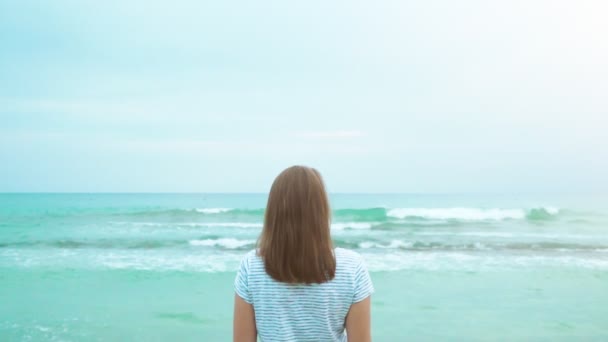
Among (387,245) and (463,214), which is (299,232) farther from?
(463,214)

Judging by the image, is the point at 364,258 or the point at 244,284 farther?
the point at 364,258

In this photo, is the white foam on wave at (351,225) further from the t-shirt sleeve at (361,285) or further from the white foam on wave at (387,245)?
the t-shirt sleeve at (361,285)

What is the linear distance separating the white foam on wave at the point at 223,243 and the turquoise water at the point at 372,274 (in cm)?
3

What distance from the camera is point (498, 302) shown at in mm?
6613

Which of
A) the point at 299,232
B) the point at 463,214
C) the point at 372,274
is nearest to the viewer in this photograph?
the point at 299,232

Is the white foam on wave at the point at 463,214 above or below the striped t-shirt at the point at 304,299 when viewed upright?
below

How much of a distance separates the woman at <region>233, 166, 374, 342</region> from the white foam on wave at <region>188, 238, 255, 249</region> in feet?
37.0

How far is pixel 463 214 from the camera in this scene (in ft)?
72.9

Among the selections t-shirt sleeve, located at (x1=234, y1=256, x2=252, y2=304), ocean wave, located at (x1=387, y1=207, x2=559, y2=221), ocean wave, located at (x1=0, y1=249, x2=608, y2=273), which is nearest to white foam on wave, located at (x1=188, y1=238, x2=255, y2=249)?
ocean wave, located at (x1=0, y1=249, x2=608, y2=273)

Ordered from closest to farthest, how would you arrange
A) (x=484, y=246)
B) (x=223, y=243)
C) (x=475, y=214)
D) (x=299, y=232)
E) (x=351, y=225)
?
(x=299, y=232) < (x=484, y=246) < (x=223, y=243) < (x=351, y=225) < (x=475, y=214)

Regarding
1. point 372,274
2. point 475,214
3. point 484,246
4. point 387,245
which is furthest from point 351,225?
point 372,274

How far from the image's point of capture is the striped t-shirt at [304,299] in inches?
61.1

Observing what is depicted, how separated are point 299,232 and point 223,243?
40.0ft

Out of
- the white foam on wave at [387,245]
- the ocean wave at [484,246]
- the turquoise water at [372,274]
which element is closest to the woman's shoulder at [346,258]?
A: the turquoise water at [372,274]
